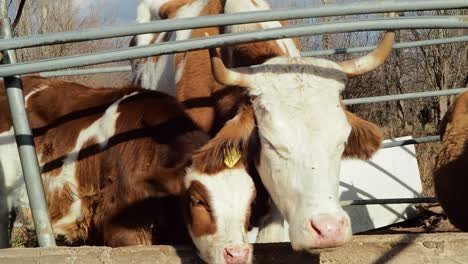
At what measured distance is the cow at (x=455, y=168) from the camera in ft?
16.9

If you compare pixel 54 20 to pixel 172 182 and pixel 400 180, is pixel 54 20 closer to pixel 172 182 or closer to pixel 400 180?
pixel 400 180

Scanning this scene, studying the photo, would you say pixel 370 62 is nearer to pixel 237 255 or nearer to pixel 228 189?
pixel 228 189

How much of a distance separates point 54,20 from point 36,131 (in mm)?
18582

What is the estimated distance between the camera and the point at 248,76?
3.55m

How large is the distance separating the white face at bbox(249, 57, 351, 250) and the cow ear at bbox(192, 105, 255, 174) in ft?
0.26

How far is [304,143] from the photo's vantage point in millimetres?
3223

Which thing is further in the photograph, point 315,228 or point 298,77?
point 298,77

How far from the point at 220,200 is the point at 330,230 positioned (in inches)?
21.7

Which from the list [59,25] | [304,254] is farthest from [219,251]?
[59,25]

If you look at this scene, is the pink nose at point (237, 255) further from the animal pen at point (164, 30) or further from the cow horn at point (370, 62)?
the cow horn at point (370, 62)

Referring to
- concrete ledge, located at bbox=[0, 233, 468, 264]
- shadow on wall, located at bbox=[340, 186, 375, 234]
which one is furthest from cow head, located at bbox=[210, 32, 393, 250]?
shadow on wall, located at bbox=[340, 186, 375, 234]

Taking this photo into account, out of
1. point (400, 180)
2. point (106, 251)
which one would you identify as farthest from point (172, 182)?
point (400, 180)

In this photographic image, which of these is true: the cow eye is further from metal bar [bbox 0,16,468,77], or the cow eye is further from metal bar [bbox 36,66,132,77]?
metal bar [bbox 36,66,132,77]

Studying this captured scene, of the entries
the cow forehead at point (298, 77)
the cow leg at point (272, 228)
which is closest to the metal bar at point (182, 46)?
the cow forehead at point (298, 77)
